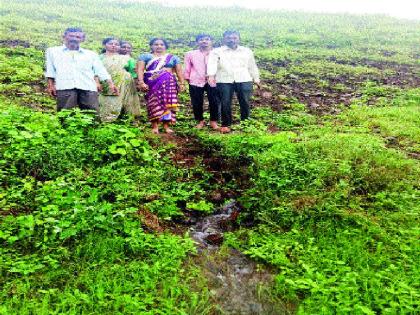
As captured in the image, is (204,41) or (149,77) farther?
(204,41)

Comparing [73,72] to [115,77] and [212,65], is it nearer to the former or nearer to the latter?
[115,77]

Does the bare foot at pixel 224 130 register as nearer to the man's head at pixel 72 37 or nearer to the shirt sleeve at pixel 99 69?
the shirt sleeve at pixel 99 69

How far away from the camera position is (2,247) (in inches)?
156

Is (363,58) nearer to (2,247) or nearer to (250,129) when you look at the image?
(250,129)

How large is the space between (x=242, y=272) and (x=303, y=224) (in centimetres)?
100

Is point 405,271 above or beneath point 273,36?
beneath

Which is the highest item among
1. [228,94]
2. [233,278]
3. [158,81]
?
[158,81]

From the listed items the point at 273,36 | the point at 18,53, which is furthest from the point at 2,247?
the point at 273,36

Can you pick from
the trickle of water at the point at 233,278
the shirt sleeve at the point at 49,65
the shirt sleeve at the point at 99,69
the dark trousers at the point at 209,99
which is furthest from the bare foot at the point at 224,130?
the trickle of water at the point at 233,278

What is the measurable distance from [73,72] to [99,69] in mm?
452

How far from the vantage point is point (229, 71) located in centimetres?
815

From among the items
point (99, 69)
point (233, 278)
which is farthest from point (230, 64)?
point (233, 278)

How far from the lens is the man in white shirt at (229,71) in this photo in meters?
8.06

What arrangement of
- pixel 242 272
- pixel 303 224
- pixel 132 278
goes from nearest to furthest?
1. pixel 132 278
2. pixel 242 272
3. pixel 303 224
